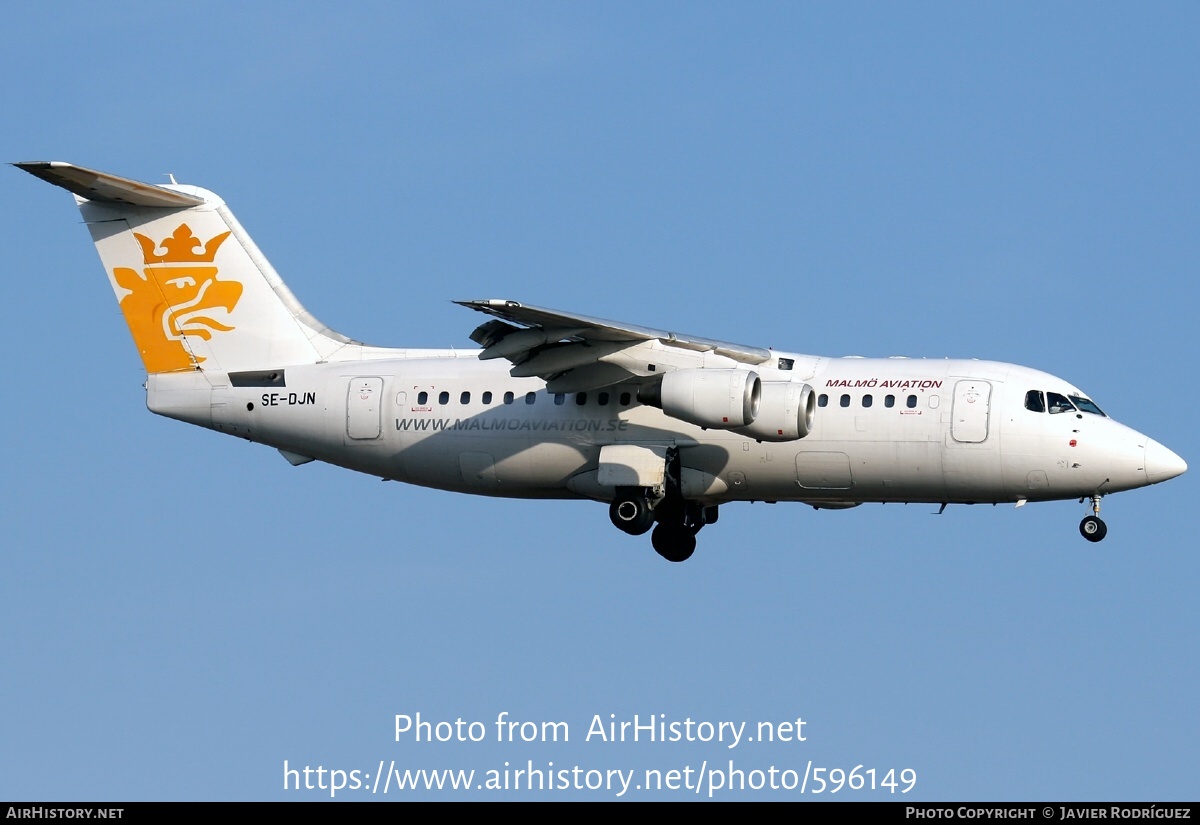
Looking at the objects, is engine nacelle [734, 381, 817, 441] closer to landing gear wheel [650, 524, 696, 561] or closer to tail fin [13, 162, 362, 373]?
landing gear wheel [650, 524, 696, 561]

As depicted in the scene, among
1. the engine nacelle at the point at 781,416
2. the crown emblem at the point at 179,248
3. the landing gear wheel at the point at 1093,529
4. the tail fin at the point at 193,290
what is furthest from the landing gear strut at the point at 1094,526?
the crown emblem at the point at 179,248

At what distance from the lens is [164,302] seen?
32719 millimetres

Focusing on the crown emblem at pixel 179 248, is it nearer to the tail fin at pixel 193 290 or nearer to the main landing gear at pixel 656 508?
the tail fin at pixel 193 290

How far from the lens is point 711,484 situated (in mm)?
30375

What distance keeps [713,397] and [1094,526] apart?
5581 mm

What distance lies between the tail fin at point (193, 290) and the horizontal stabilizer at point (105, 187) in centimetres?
2

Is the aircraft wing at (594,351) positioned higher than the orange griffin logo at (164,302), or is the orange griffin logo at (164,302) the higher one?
the orange griffin logo at (164,302)

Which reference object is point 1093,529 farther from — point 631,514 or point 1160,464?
point 631,514

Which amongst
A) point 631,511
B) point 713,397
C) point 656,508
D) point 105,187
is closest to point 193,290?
point 105,187

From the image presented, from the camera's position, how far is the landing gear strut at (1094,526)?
29734 millimetres

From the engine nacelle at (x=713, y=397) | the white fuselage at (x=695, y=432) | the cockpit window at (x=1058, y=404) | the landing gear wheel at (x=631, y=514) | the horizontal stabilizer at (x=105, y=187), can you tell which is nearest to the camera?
the engine nacelle at (x=713, y=397)

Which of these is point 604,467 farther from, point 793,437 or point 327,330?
point 327,330

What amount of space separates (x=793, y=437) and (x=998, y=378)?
122 inches
